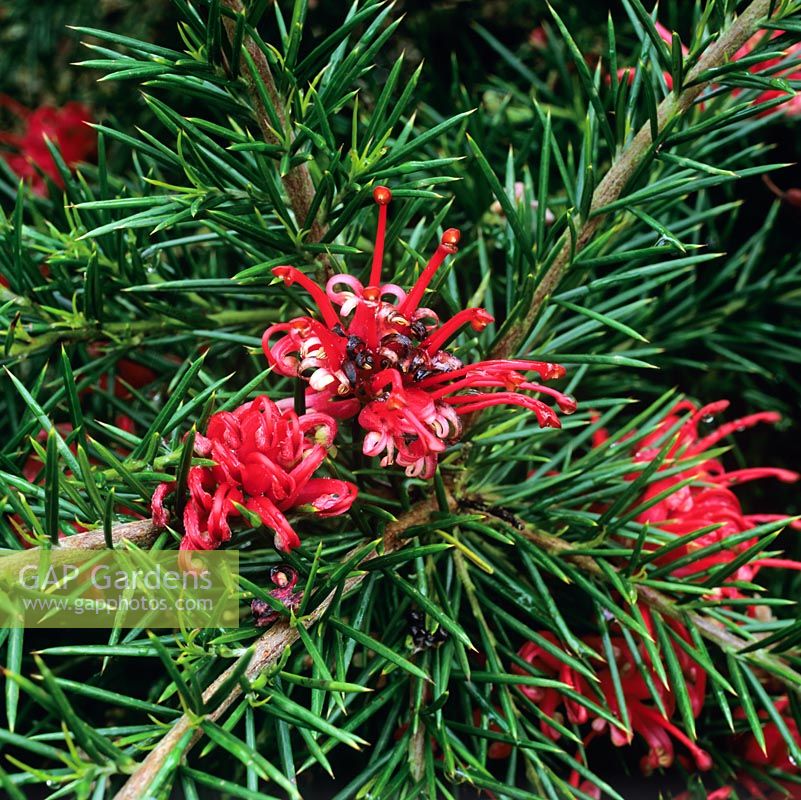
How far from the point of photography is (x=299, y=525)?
1.40 feet

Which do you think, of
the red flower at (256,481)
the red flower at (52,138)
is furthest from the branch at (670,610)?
the red flower at (52,138)

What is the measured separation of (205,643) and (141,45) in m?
0.27

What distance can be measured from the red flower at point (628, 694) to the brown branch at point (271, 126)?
0.89 ft

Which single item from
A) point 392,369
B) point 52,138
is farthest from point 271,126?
point 52,138

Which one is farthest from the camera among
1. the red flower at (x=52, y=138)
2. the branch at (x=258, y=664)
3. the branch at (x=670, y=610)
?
the red flower at (x=52, y=138)

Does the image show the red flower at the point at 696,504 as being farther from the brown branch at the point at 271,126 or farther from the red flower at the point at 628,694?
the brown branch at the point at 271,126

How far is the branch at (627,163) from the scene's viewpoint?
411mm

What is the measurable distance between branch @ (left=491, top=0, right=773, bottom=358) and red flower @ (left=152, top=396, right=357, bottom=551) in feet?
0.41

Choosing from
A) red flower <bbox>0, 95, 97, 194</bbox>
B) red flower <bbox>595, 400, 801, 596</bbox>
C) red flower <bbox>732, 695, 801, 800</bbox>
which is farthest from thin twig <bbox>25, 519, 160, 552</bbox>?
red flower <bbox>0, 95, 97, 194</bbox>

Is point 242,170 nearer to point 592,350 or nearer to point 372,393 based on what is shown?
point 372,393

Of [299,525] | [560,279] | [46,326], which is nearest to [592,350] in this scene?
[560,279]

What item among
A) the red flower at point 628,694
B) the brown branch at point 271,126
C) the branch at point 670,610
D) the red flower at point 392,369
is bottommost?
the red flower at point 628,694

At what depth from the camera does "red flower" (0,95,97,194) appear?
84 cm

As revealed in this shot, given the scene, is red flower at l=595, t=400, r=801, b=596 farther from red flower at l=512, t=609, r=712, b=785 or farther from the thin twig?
the thin twig
